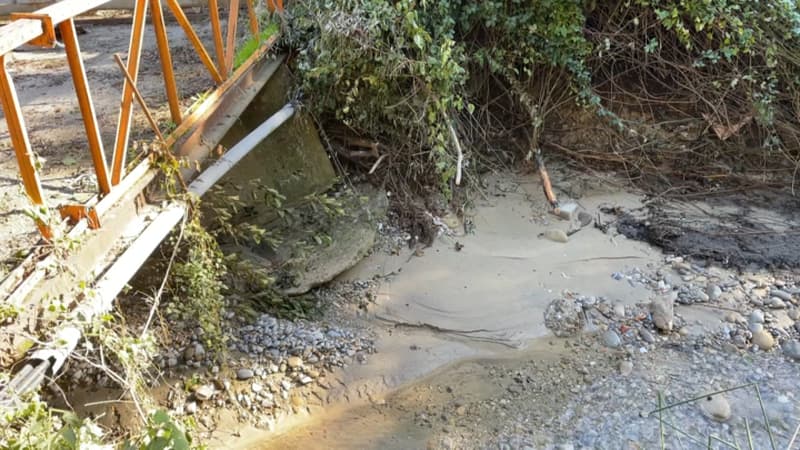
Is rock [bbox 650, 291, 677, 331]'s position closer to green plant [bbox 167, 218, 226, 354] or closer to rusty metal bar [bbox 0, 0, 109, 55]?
green plant [bbox 167, 218, 226, 354]

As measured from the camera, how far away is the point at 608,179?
19.5ft

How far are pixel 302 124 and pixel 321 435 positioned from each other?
8.85 ft

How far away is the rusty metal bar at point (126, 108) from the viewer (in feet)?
9.46

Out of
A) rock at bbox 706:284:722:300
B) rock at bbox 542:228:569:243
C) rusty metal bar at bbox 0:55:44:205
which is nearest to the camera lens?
rusty metal bar at bbox 0:55:44:205

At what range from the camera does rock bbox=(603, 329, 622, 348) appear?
4223 millimetres

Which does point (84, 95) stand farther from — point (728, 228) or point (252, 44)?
point (728, 228)

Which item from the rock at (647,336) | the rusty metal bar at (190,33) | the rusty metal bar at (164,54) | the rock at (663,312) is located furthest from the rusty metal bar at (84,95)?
the rock at (663,312)

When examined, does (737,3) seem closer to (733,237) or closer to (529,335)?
(733,237)

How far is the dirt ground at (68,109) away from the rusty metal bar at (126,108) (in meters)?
0.35

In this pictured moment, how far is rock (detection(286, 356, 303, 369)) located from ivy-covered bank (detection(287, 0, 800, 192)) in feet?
6.60

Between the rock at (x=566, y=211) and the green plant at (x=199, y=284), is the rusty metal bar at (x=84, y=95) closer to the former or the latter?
the green plant at (x=199, y=284)

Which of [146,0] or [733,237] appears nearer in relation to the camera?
[146,0]

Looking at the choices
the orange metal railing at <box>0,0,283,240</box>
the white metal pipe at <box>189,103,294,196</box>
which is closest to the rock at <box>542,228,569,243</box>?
the white metal pipe at <box>189,103,294,196</box>

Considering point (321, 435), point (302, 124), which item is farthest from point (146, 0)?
point (321, 435)
